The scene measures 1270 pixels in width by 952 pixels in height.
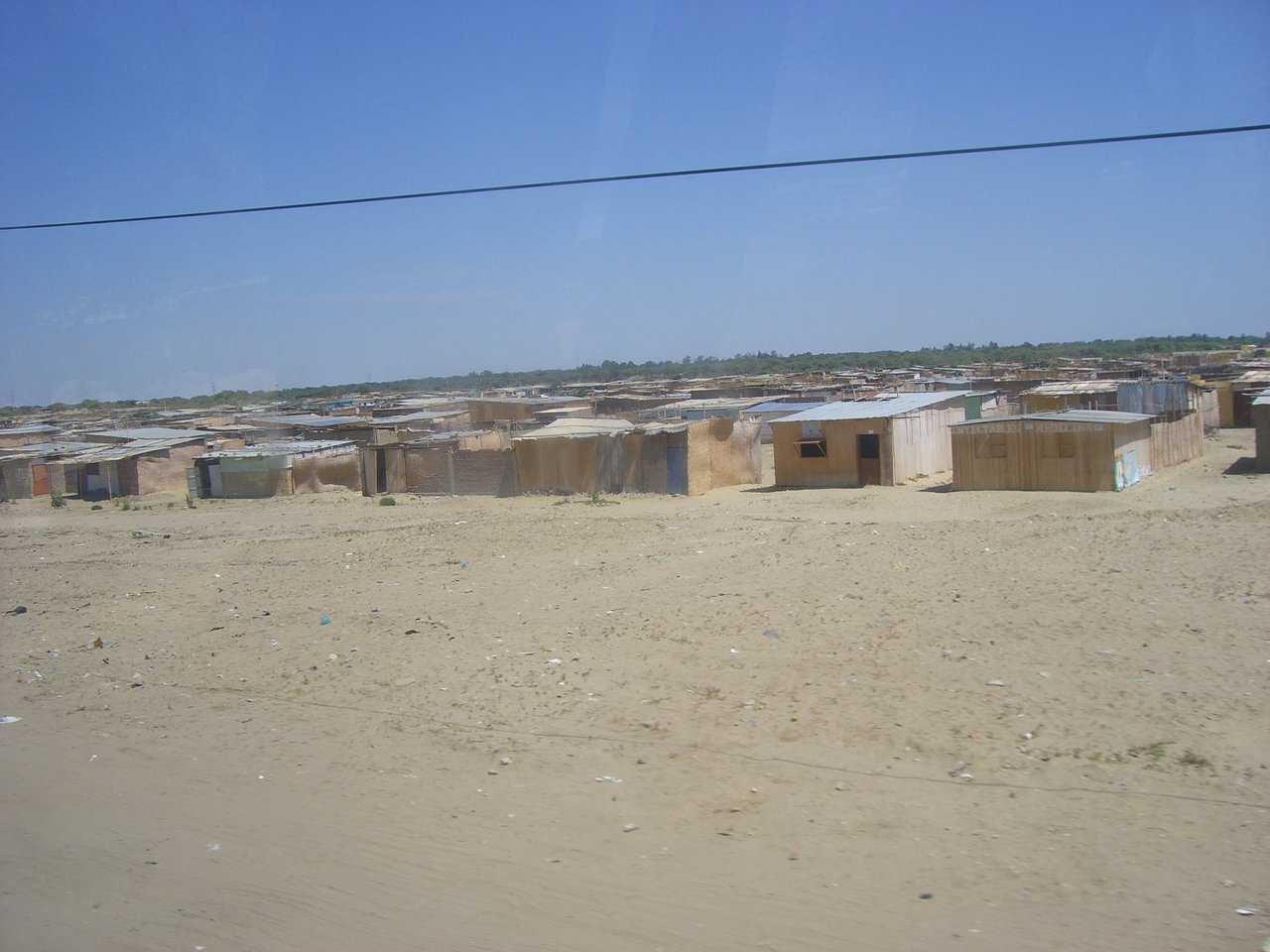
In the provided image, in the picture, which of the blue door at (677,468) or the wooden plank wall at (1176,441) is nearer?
the blue door at (677,468)

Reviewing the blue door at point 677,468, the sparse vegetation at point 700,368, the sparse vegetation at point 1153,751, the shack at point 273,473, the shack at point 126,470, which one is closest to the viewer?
the sparse vegetation at point 1153,751

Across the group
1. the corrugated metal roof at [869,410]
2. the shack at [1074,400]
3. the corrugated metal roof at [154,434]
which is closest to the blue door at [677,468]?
the corrugated metal roof at [869,410]

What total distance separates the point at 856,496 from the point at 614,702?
1980cm

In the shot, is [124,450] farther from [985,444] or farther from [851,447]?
[985,444]

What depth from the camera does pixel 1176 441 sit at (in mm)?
33250

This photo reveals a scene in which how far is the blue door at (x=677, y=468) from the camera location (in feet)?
102

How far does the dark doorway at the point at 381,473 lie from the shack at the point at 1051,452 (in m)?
18.0

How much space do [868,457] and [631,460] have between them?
24.0ft

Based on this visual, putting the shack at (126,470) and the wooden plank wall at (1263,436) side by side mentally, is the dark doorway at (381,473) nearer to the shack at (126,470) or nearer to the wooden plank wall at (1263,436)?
the shack at (126,470)

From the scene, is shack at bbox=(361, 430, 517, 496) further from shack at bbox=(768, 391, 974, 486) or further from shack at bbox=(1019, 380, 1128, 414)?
shack at bbox=(1019, 380, 1128, 414)

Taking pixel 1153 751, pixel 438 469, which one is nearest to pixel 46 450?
pixel 438 469

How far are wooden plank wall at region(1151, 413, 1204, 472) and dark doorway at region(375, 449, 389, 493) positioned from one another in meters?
23.8

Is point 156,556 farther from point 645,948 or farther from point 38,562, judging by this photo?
point 645,948

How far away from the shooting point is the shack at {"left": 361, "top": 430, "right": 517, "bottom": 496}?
33.5 metres
